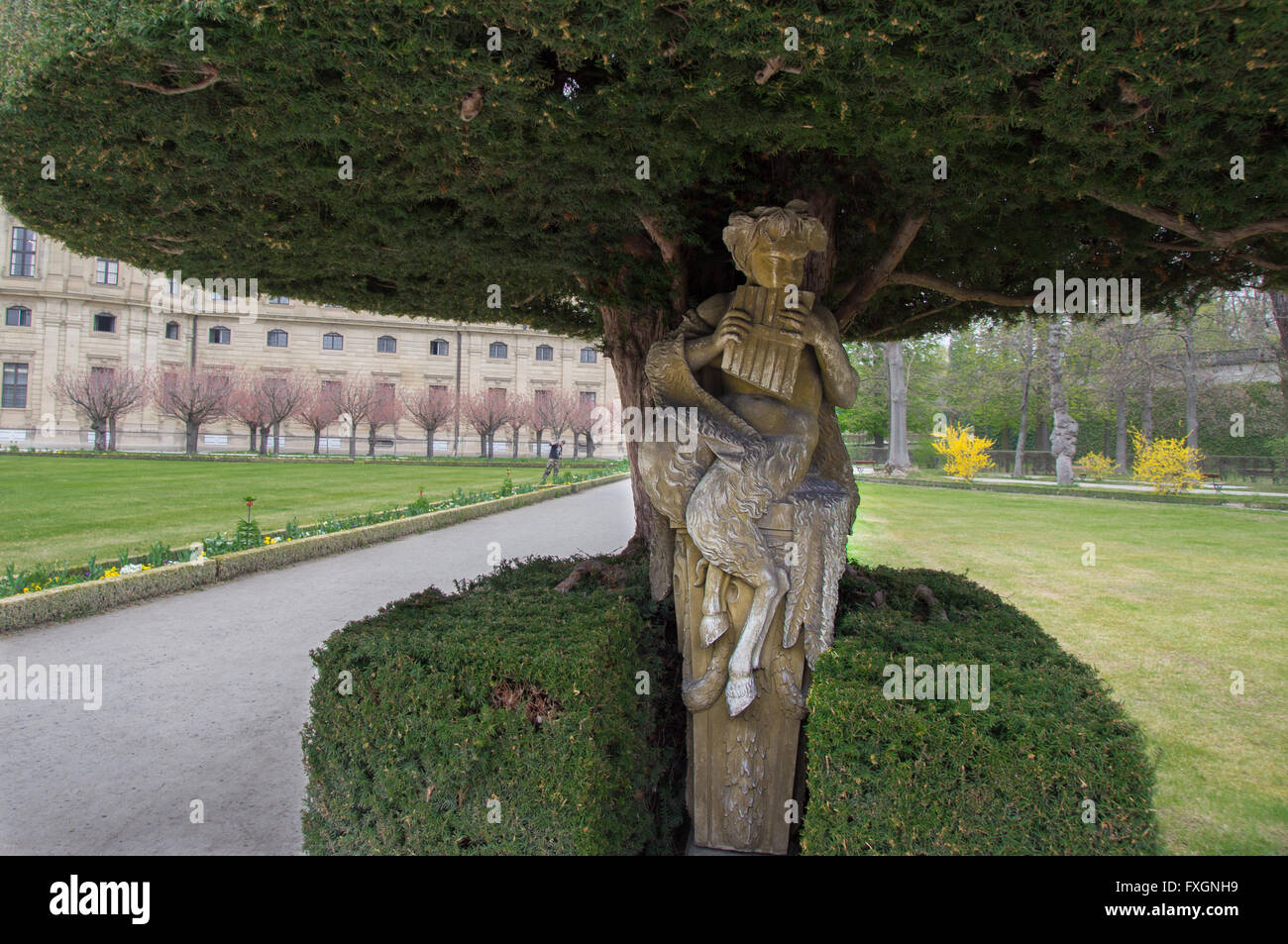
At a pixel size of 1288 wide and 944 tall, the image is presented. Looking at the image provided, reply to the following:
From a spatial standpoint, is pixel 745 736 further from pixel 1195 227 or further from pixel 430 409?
pixel 430 409

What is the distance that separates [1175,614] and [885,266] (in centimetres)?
709

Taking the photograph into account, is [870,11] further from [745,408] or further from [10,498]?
[10,498]

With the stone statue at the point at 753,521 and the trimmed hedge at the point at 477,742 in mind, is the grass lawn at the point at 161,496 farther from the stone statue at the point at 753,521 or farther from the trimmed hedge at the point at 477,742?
the stone statue at the point at 753,521

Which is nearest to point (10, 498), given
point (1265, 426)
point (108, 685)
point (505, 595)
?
point (108, 685)

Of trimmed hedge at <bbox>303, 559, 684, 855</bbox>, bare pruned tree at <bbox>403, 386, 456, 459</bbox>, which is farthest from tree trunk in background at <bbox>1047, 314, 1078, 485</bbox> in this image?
bare pruned tree at <bbox>403, 386, 456, 459</bbox>

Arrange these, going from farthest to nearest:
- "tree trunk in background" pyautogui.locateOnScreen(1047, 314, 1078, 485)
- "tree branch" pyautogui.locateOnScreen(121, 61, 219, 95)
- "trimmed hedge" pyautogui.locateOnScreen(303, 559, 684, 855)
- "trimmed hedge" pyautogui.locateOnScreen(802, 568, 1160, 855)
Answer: "tree trunk in background" pyautogui.locateOnScreen(1047, 314, 1078, 485) < "trimmed hedge" pyautogui.locateOnScreen(303, 559, 684, 855) < "tree branch" pyautogui.locateOnScreen(121, 61, 219, 95) < "trimmed hedge" pyautogui.locateOnScreen(802, 568, 1160, 855)

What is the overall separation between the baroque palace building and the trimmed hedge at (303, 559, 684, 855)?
1739 inches

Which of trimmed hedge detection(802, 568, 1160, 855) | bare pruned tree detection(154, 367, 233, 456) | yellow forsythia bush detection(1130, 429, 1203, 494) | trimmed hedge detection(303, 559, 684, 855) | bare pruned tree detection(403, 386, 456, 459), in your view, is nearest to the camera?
trimmed hedge detection(802, 568, 1160, 855)

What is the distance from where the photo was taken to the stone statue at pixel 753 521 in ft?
11.0

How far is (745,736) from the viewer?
11.3 feet

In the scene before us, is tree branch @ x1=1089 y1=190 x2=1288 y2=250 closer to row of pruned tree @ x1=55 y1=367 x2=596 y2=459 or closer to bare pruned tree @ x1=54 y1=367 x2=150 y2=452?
row of pruned tree @ x1=55 y1=367 x2=596 y2=459

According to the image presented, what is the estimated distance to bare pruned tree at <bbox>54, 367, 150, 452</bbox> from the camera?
3666 centimetres

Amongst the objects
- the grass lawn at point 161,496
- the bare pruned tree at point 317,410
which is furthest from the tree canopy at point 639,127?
the bare pruned tree at point 317,410

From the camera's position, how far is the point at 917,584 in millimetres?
4570
